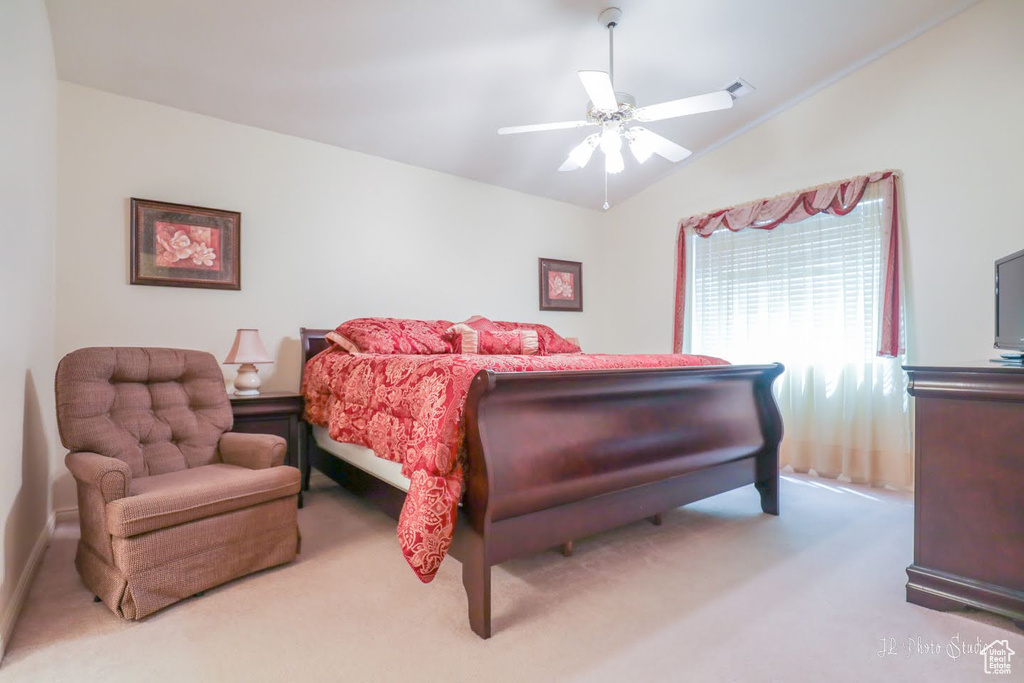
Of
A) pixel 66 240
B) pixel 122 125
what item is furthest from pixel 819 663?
pixel 122 125

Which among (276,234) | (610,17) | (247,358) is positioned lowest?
(247,358)

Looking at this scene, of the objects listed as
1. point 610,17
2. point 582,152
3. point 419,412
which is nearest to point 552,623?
point 419,412

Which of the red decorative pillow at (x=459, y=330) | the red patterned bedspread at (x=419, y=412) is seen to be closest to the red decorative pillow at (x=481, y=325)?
the red decorative pillow at (x=459, y=330)

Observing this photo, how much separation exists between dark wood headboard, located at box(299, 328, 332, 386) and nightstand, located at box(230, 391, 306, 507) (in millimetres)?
406

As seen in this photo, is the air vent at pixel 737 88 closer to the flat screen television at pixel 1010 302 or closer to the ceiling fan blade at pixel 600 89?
the ceiling fan blade at pixel 600 89

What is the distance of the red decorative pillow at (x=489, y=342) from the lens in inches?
141

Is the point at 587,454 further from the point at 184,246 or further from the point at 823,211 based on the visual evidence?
the point at 823,211

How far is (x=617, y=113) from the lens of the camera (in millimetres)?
2621

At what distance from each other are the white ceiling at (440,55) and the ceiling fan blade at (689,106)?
26.8 inches

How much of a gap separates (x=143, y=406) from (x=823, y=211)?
15.1 feet

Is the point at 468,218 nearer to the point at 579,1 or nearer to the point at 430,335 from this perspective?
the point at 430,335

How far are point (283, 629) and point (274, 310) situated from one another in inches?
93.3

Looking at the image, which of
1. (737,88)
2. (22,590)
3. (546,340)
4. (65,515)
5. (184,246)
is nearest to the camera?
(22,590)

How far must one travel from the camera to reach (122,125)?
299cm
